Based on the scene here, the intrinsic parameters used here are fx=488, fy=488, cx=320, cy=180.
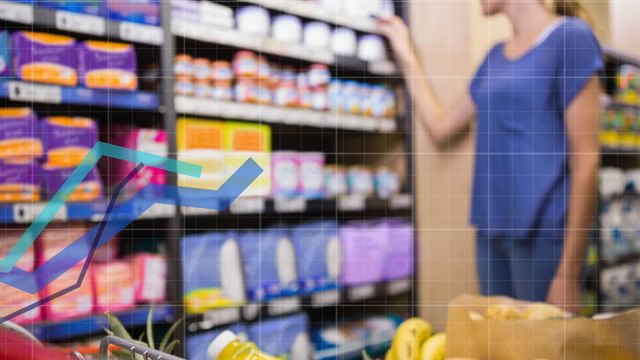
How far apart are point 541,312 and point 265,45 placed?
0.85m

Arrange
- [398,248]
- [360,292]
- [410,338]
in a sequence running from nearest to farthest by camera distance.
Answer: [410,338], [398,248], [360,292]

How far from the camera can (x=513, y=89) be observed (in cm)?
88

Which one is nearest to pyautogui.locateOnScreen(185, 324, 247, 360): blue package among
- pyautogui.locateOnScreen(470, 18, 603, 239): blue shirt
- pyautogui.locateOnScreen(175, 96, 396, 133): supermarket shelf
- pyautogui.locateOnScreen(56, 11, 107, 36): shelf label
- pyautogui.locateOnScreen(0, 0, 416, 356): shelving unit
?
pyautogui.locateOnScreen(0, 0, 416, 356): shelving unit

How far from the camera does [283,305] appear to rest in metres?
1.12

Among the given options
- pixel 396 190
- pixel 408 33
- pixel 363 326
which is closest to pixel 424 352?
pixel 363 326

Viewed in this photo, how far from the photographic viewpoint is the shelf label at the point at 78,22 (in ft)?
3.57

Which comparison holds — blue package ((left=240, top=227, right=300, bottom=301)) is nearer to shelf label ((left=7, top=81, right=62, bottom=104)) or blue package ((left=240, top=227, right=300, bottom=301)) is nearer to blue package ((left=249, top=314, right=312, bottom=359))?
blue package ((left=249, top=314, right=312, bottom=359))

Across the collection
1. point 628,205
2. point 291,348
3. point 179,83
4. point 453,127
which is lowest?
point 291,348

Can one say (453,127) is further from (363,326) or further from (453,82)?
(363,326)

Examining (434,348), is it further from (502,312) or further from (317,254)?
(317,254)

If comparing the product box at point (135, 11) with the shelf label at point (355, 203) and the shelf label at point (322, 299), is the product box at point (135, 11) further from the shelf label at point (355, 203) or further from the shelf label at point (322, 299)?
the shelf label at point (322, 299)

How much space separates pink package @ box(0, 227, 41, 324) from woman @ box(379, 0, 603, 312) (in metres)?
0.89

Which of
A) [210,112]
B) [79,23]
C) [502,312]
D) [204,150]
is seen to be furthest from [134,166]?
[502,312]

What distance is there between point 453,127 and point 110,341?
71 cm
